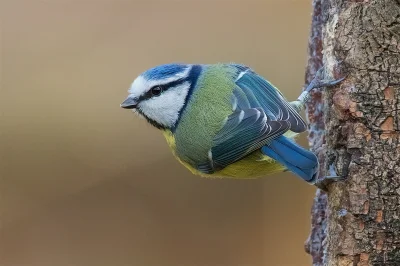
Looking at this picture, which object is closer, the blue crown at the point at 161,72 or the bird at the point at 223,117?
the bird at the point at 223,117

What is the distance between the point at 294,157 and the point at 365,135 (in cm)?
25

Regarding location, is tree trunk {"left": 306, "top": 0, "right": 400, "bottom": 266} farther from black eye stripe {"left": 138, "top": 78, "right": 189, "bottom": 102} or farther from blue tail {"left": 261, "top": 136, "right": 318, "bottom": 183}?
black eye stripe {"left": 138, "top": 78, "right": 189, "bottom": 102}

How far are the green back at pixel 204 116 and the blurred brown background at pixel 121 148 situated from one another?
44.7 inches

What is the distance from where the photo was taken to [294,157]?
68.9 inches

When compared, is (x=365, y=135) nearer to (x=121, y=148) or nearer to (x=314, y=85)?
(x=314, y=85)

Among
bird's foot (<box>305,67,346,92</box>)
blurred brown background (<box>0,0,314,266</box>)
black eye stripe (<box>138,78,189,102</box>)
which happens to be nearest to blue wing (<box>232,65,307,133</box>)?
bird's foot (<box>305,67,346,92</box>)

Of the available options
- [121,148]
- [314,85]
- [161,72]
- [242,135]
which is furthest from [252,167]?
[121,148]

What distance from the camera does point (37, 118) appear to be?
3.37 meters

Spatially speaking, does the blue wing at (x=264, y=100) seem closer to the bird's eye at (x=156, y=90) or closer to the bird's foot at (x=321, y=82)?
the bird's foot at (x=321, y=82)

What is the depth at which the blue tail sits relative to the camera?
67.5 inches

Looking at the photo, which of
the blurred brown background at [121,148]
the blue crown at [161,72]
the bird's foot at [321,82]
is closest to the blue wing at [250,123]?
the bird's foot at [321,82]

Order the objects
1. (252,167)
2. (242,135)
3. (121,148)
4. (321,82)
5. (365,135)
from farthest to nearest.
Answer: (121,148)
(252,167)
(242,135)
(321,82)
(365,135)

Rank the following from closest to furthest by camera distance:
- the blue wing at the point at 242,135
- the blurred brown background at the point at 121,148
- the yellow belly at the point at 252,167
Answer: the blue wing at the point at 242,135
the yellow belly at the point at 252,167
the blurred brown background at the point at 121,148

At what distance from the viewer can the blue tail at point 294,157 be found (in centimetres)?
171
